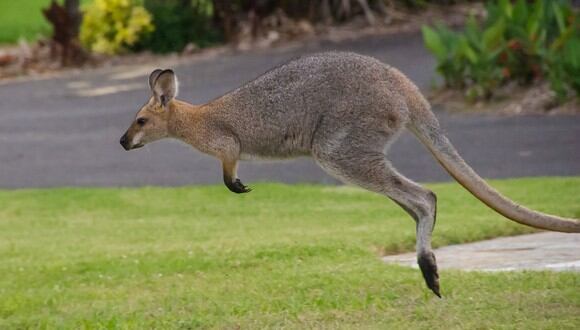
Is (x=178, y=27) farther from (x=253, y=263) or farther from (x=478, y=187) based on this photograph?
(x=478, y=187)

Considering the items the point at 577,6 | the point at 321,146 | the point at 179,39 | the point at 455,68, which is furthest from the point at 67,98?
the point at 321,146

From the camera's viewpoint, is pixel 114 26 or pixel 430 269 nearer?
pixel 430 269

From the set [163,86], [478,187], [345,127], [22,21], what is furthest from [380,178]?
[22,21]

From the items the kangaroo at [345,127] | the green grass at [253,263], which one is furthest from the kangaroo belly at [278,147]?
the green grass at [253,263]

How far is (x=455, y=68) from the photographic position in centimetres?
1755

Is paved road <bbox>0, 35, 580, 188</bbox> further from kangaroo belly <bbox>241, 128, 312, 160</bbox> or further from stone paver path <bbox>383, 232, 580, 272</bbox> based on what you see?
kangaroo belly <bbox>241, 128, 312, 160</bbox>

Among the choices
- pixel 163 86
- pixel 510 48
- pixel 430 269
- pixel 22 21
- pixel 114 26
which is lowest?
pixel 22 21

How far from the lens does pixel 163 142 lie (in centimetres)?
1662

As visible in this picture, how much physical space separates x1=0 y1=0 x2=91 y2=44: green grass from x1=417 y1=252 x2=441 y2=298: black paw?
18.3m

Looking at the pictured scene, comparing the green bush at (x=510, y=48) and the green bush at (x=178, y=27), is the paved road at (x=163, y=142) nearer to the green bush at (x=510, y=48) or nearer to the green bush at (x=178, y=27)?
the green bush at (x=510, y=48)

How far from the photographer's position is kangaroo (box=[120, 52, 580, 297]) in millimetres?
7812

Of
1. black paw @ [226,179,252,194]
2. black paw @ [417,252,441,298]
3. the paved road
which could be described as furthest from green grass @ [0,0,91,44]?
black paw @ [417,252,441,298]

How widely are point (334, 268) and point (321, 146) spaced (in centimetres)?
193

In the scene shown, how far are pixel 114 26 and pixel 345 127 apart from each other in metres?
15.4
